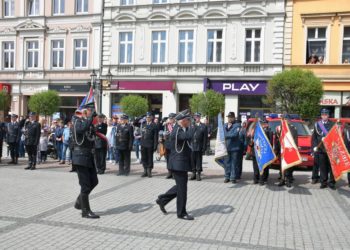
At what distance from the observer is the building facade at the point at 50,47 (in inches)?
1104

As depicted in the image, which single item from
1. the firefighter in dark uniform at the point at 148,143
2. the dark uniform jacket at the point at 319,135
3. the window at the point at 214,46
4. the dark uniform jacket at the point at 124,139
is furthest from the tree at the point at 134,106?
the dark uniform jacket at the point at 319,135

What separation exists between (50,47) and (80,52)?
7.62 ft

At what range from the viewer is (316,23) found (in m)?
23.2

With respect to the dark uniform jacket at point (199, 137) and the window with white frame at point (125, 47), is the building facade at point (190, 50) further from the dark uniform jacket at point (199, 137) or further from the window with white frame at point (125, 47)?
the dark uniform jacket at point (199, 137)

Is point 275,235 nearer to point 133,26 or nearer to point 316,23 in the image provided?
point 316,23

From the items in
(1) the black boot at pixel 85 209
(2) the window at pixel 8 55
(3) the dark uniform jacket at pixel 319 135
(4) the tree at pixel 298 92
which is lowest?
(1) the black boot at pixel 85 209

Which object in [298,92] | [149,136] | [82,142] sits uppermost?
[298,92]

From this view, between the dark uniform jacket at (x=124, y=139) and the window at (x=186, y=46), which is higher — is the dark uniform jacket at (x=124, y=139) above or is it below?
below

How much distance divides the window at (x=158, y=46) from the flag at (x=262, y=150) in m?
16.3

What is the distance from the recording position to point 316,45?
23578 mm

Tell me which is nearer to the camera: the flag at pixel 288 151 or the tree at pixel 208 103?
the flag at pixel 288 151

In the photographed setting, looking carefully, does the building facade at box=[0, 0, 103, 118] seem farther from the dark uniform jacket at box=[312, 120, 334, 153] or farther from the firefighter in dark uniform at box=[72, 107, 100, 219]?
the firefighter in dark uniform at box=[72, 107, 100, 219]

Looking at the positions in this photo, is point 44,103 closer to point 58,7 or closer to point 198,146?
point 58,7

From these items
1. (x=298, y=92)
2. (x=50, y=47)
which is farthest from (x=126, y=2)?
(x=298, y=92)
